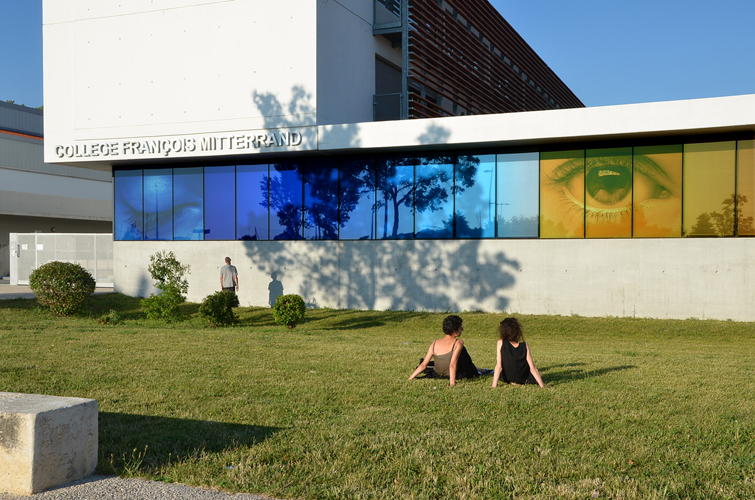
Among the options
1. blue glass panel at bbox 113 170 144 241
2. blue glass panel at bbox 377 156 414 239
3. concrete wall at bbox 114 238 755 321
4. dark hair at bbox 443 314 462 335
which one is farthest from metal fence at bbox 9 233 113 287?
dark hair at bbox 443 314 462 335

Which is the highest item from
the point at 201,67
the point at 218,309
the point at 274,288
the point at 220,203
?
the point at 201,67

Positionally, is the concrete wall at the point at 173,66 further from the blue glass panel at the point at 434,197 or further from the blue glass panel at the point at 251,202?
the blue glass panel at the point at 434,197

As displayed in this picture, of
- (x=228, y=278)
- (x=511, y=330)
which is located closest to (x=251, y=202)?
(x=228, y=278)

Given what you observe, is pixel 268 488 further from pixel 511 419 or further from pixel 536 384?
pixel 536 384

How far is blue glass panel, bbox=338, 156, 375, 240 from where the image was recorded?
22.5m

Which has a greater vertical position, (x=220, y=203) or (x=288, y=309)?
(x=220, y=203)

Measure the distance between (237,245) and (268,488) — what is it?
19854mm

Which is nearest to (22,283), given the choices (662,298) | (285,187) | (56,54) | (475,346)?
(56,54)

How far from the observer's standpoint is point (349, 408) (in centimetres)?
741

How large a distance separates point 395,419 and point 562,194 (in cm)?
1523

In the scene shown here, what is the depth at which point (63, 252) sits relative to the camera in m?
32.0

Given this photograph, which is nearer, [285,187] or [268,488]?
[268,488]

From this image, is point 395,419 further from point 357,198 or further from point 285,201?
point 285,201

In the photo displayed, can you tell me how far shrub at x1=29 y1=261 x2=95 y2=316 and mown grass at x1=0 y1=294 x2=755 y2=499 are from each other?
22.5 ft
